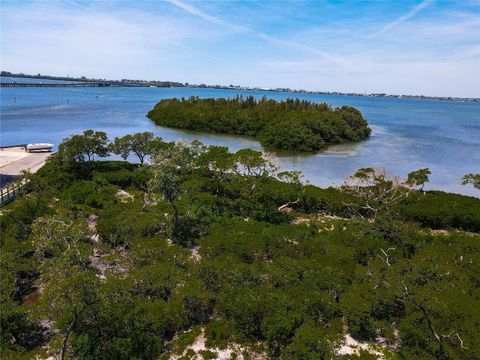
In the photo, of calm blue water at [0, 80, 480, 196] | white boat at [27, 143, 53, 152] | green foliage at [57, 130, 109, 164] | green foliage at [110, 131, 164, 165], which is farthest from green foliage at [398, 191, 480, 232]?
white boat at [27, 143, 53, 152]

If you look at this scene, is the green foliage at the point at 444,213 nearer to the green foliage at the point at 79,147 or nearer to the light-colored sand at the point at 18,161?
the green foliage at the point at 79,147

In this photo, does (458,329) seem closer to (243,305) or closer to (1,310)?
(243,305)

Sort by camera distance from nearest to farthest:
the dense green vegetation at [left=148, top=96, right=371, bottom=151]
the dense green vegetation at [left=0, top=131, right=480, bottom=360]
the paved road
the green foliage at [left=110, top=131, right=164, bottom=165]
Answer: the dense green vegetation at [left=0, top=131, right=480, bottom=360] → the paved road → the green foliage at [left=110, top=131, right=164, bottom=165] → the dense green vegetation at [left=148, top=96, right=371, bottom=151]

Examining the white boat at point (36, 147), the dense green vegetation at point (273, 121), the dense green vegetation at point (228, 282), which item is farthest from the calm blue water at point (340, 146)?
the dense green vegetation at point (228, 282)

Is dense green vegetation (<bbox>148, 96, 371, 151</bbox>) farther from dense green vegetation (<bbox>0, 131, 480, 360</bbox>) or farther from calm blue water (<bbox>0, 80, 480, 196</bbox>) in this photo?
dense green vegetation (<bbox>0, 131, 480, 360</bbox>)

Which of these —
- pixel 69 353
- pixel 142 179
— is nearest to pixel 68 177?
pixel 142 179

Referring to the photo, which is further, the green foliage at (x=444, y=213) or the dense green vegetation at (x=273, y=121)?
the dense green vegetation at (x=273, y=121)

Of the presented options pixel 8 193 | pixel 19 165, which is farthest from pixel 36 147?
pixel 8 193
